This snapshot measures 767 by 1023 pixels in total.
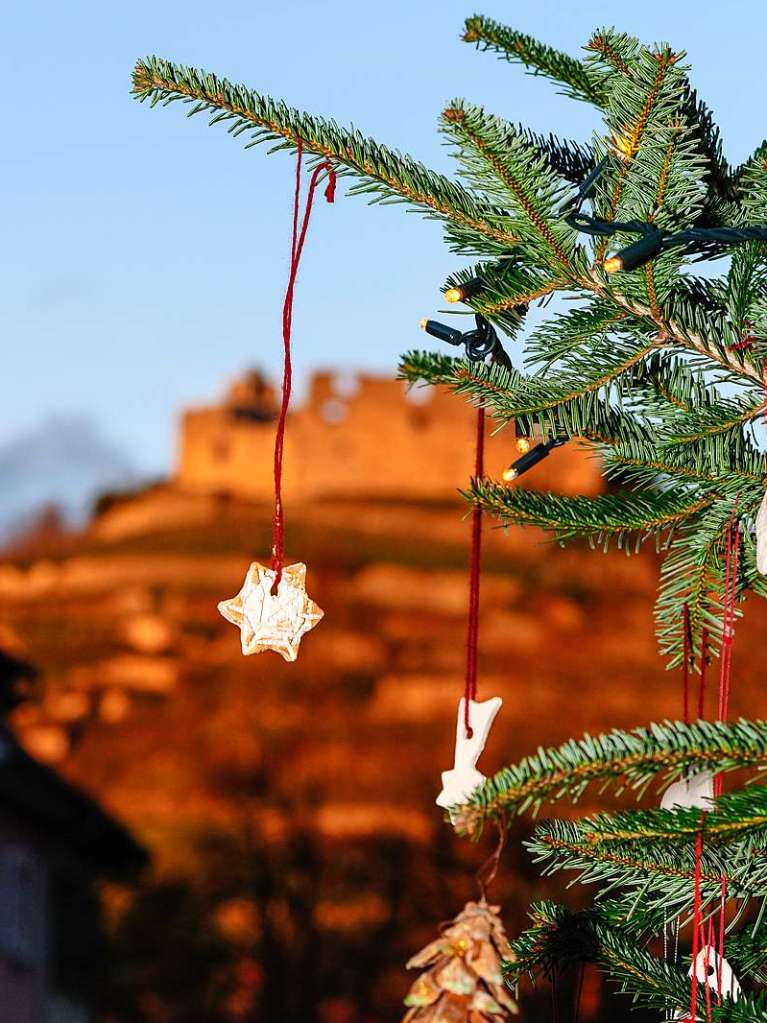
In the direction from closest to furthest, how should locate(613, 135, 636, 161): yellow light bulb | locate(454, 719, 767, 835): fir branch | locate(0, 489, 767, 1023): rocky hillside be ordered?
locate(454, 719, 767, 835): fir branch < locate(613, 135, 636, 161): yellow light bulb < locate(0, 489, 767, 1023): rocky hillside

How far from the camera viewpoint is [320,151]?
2119mm

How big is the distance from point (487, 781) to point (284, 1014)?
1358 inches

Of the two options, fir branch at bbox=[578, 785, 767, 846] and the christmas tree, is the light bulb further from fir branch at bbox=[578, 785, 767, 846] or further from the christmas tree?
fir branch at bbox=[578, 785, 767, 846]

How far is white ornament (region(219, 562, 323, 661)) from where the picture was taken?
2289 mm

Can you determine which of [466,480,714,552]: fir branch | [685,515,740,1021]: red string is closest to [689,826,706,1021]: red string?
[685,515,740,1021]: red string

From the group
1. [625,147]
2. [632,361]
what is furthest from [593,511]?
[625,147]

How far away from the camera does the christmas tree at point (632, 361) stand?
6.63 feet

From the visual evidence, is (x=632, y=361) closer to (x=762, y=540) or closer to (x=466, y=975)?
(x=762, y=540)

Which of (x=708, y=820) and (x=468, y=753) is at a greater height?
(x=468, y=753)

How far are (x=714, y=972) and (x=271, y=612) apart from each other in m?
0.75

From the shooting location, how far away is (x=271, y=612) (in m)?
2.31

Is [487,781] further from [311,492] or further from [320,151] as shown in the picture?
[311,492]

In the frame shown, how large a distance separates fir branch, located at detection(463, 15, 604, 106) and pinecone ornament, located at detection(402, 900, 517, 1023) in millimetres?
1103

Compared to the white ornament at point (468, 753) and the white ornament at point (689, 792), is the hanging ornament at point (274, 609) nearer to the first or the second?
the white ornament at point (468, 753)
